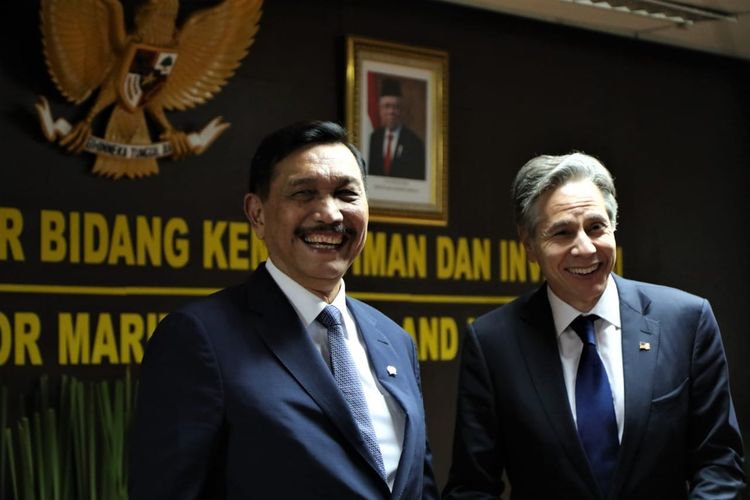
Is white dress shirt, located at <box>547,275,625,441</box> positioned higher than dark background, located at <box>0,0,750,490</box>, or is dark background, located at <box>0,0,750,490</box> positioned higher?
dark background, located at <box>0,0,750,490</box>

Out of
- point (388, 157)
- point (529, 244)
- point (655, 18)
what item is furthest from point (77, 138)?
point (655, 18)

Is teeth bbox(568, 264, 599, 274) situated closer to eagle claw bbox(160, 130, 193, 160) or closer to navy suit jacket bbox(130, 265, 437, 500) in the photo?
navy suit jacket bbox(130, 265, 437, 500)

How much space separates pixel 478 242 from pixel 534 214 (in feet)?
9.71

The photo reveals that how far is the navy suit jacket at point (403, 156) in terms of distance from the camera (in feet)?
16.5

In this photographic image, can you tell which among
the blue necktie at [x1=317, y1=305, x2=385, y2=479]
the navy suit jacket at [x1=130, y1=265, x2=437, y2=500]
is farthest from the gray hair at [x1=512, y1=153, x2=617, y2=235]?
the navy suit jacket at [x1=130, y1=265, x2=437, y2=500]

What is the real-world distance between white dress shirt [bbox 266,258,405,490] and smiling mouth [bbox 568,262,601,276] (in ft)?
1.74

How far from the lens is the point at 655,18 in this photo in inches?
223

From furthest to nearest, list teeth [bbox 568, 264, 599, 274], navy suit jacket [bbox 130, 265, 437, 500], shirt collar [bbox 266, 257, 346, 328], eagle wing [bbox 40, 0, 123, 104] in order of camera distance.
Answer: eagle wing [bbox 40, 0, 123, 104], teeth [bbox 568, 264, 599, 274], shirt collar [bbox 266, 257, 346, 328], navy suit jacket [bbox 130, 265, 437, 500]

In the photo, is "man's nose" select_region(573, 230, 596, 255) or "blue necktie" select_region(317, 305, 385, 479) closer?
"blue necktie" select_region(317, 305, 385, 479)

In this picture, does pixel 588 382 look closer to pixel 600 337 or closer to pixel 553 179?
pixel 600 337

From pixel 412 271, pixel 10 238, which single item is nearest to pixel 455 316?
pixel 412 271

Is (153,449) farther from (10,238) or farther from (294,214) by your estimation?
(10,238)

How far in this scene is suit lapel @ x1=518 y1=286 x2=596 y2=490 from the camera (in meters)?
2.39

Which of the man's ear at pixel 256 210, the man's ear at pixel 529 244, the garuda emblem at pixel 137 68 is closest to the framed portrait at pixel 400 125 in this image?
the garuda emblem at pixel 137 68
